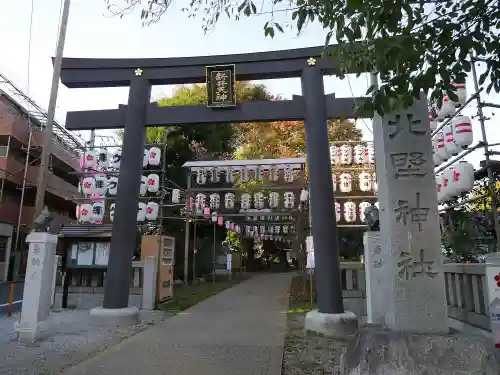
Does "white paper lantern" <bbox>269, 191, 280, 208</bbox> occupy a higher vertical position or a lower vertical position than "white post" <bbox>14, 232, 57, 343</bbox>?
higher

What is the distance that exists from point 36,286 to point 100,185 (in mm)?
8608

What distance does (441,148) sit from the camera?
9406 mm

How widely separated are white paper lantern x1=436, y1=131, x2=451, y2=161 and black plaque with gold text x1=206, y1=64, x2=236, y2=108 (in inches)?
195

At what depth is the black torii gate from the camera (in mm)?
8445

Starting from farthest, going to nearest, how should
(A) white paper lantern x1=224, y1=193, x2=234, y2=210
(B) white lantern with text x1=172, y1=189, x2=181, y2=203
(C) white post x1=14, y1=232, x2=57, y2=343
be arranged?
(A) white paper lantern x1=224, y1=193, x2=234, y2=210 → (B) white lantern with text x1=172, y1=189, x2=181, y2=203 → (C) white post x1=14, y1=232, x2=57, y2=343

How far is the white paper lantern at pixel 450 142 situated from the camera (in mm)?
8816

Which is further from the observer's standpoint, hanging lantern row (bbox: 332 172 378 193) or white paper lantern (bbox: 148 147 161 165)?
white paper lantern (bbox: 148 147 161 165)

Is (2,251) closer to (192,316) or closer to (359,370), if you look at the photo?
(192,316)

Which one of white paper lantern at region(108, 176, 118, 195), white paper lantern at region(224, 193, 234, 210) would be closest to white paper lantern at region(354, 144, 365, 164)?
white paper lantern at region(224, 193, 234, 210)

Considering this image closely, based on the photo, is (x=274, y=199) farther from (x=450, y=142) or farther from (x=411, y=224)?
(x=411, y=224)

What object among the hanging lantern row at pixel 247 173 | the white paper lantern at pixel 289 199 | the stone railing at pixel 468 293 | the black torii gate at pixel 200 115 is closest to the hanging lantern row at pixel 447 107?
the black torii gate at pixel 200 115

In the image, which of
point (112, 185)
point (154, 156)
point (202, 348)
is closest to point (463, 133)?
point (202, 348)

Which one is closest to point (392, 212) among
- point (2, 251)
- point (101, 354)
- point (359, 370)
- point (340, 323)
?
point (359, 370)

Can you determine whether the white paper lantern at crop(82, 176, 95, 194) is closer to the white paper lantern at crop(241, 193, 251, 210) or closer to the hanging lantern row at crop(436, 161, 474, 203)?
the white paper lantern at crop(241, 193, 251, 210)
